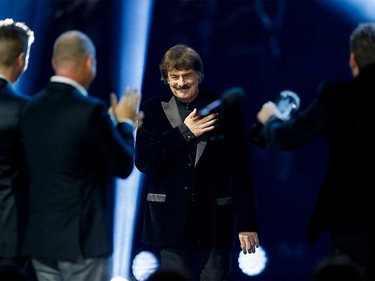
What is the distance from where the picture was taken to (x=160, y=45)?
677 centimetres

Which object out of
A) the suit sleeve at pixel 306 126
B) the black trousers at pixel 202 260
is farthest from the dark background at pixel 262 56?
the suit sleeve at pixel 306 126

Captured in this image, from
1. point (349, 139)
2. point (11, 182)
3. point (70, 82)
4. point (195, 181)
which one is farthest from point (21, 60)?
point (349, 139)

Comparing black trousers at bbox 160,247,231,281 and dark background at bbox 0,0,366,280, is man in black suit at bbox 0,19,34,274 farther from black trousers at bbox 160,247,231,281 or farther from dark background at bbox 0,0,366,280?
dark background at bbox 0,0,366,280

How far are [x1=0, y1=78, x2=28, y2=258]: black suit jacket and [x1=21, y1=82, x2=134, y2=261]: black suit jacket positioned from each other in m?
0.16

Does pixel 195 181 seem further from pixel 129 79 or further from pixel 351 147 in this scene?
pixel 129 79

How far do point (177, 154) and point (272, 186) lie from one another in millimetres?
2430

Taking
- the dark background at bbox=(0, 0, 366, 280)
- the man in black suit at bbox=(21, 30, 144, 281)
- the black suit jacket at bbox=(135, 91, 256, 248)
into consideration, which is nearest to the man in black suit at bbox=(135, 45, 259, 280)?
A: the black suit jacket at bbox=(135, 91, 256, 248)

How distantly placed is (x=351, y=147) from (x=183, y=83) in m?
1.19

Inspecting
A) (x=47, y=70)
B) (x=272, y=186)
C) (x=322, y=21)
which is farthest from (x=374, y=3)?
(x=47, y=70)

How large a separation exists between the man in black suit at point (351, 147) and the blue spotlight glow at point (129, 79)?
2.36 meters

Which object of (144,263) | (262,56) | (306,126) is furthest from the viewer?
(262,56)

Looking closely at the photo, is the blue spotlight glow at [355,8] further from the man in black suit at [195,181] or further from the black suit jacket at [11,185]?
the black suit jacket at [11,185]

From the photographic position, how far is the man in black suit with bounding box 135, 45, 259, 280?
4.68 m

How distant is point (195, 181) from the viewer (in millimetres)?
4727
